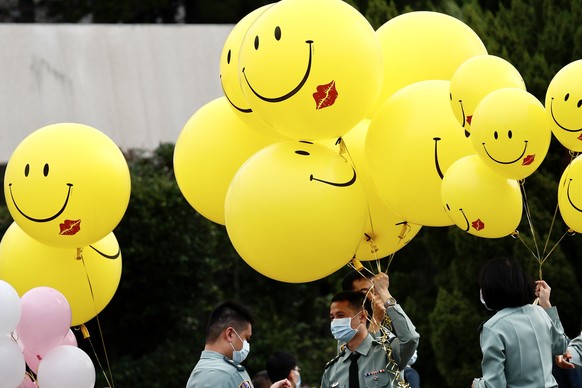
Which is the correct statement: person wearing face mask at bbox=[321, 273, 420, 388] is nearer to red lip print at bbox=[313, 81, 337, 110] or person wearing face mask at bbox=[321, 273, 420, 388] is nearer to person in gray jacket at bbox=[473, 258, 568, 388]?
person in gray jacket at bbox=[473, 258, 568, 388]

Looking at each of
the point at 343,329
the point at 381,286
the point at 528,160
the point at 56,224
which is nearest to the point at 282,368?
the point at 343,329

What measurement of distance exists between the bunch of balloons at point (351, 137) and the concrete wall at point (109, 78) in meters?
6.50

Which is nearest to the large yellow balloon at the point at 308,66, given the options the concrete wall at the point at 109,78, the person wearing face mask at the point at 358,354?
the person wearing face mask at the point at 358,354

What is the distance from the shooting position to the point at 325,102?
16.3ft

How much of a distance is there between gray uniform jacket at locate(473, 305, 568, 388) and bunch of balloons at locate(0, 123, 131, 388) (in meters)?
1.93

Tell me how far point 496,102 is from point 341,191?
79 centimetres

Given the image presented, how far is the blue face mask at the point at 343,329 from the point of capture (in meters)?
5.79

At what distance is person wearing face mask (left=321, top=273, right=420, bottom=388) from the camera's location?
5.62m

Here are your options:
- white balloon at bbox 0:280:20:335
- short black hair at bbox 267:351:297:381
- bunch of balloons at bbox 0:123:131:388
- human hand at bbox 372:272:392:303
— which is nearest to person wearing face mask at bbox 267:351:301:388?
short black hair at bbox 267:351:297:381

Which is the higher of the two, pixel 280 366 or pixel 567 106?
pixel 567 106

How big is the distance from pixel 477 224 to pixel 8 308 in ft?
7.22

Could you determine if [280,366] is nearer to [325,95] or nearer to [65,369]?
[65,369]

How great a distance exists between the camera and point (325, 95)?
16.2 ft

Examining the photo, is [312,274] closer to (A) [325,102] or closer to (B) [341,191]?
(B) [341,191]
